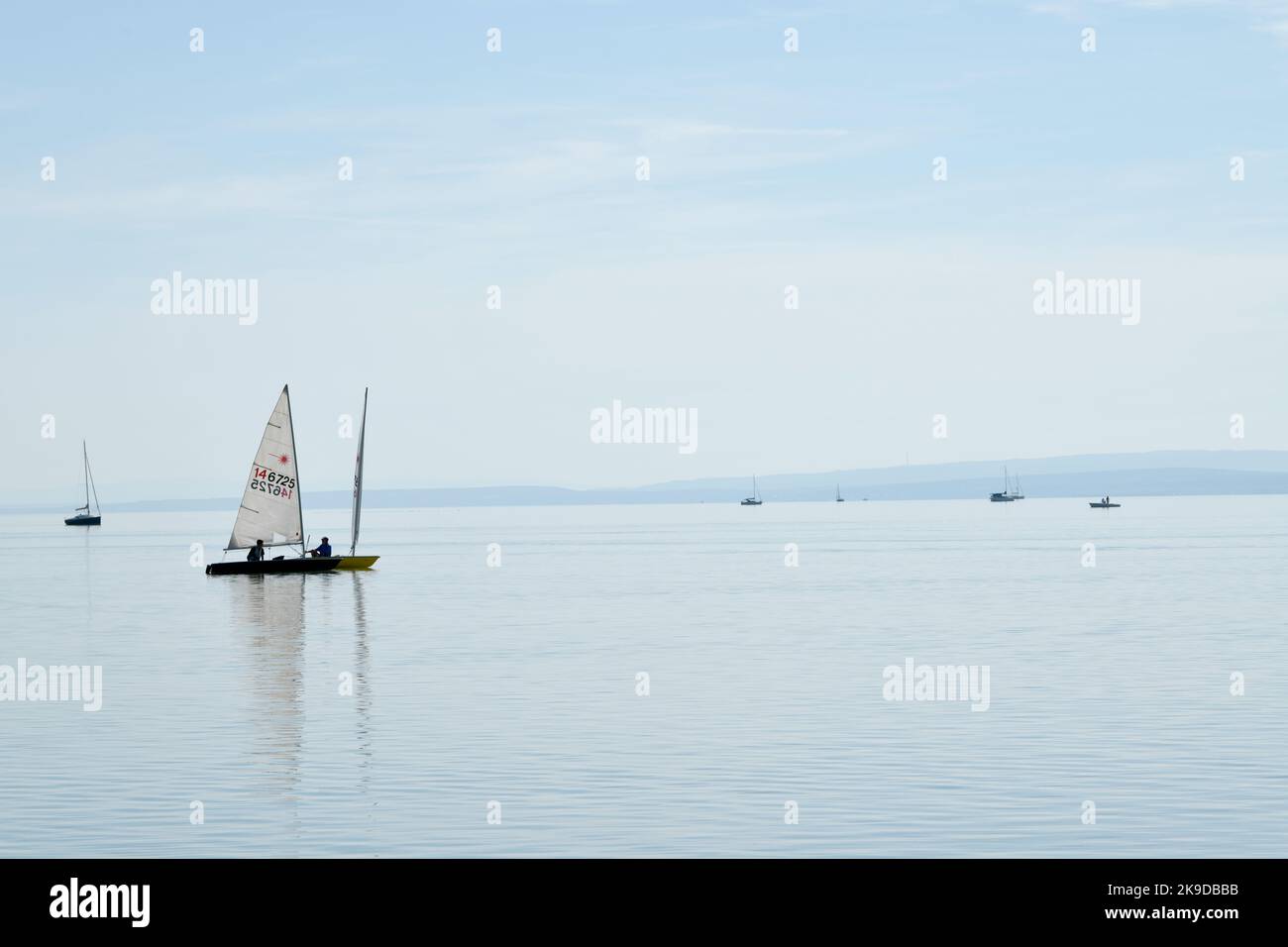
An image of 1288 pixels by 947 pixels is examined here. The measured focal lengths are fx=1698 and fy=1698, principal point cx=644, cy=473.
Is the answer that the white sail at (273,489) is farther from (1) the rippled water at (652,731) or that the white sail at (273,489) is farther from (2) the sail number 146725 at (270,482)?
(1) the rippled water at (652,731)

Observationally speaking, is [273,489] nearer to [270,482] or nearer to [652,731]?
[270,482]

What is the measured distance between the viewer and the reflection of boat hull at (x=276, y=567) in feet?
330

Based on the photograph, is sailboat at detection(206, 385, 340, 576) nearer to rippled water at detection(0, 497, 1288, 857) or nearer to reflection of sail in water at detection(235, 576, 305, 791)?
reflection of sail in water at detection(235, 576, 305, 791)

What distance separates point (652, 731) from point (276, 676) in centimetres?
1682

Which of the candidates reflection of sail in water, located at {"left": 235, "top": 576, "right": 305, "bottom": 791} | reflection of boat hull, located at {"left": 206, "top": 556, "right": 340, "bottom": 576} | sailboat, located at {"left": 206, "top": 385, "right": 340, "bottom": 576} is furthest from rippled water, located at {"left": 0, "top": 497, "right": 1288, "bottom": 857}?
sailboat, located at {"left": 206, "top": 385, "right": 340, "bottom": 576}

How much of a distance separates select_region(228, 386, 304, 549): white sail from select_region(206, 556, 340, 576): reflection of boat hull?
146 centimetres

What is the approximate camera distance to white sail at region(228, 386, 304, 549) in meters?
104

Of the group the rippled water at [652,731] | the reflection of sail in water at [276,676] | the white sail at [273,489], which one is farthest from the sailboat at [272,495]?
the rippled water at [652,731]

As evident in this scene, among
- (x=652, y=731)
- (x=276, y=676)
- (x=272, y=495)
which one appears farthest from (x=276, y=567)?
(x=652, y=731)

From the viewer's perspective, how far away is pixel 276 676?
164 feet

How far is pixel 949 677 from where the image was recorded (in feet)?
155
